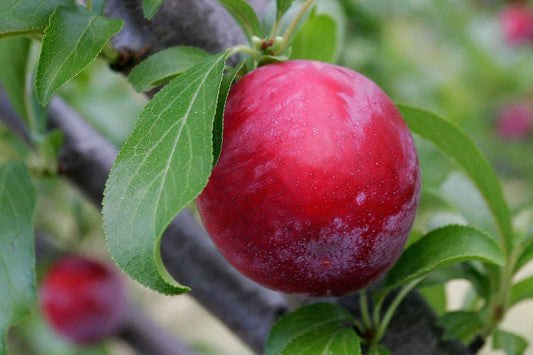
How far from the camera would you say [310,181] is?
36 centimetres

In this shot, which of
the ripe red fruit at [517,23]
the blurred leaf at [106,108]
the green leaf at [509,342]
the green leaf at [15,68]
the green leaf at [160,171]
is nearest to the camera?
the green leaf at [160,171]

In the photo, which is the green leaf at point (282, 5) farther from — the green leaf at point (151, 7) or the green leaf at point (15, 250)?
the green leaf at point (15, 250)

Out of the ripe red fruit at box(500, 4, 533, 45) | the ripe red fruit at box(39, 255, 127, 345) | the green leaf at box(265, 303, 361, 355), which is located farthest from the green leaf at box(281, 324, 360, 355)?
the ripe red fruit at box(500, 4, 533, 45)

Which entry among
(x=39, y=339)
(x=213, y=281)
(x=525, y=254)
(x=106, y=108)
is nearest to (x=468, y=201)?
(x=525, y=254)

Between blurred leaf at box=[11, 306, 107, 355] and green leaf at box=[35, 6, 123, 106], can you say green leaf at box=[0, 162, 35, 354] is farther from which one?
blurred leaf at box=[11, 306, 107, 355]

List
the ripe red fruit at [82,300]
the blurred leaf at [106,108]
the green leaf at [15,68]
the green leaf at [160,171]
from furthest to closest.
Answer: the ripe red fruit at [82,300], the blurred leaf at [106,108], the green leaf at [15,68], the green leaf at [160,171]

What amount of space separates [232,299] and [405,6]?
1.07 meters

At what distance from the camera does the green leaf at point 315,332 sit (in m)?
0.43

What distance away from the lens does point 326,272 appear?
15.2 inches

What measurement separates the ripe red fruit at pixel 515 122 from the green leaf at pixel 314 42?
5.37 feet

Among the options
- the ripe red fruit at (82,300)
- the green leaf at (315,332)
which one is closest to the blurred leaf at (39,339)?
the ripe red fruit at (82,300)

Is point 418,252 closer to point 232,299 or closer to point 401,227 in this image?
point 401,227

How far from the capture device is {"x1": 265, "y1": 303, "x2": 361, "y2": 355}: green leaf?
43cm

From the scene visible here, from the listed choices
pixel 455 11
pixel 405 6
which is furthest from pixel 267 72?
pixel 455 11
